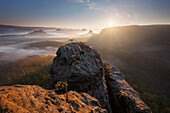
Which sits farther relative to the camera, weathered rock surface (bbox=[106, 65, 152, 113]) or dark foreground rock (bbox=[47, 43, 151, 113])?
dark foreground rock (bbox=[47, 43, 151, 113])

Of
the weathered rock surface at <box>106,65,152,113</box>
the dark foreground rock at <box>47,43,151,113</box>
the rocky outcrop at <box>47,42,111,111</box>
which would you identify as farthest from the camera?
the rocky outcrop at <box>47,42,111,111</box>

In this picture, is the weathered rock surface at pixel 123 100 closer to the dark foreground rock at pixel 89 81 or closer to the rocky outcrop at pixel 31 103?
the dark foreground rock at pixel 89 81

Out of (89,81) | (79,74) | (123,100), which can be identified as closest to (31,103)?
(79,74)

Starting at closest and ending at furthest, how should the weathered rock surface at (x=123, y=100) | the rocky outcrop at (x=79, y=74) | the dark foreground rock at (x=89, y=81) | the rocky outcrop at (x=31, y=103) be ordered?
the rocky outcrop at (x=31, y=103), the weathered rock surface at (x=123, y=100), the dark foreground rock at (x=89, y=81), the rocky outcrop at (x=79, y=74)

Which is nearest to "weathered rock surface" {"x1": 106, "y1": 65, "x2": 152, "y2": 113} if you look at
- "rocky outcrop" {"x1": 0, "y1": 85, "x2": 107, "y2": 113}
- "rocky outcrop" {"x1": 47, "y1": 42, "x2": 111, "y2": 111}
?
"rocky outcrop" {"x1": 47, "y1": 42, "x2": 111, "y2": 111}

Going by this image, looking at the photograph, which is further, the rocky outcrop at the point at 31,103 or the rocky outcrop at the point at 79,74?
the rocky outcrop at the point at 79,74

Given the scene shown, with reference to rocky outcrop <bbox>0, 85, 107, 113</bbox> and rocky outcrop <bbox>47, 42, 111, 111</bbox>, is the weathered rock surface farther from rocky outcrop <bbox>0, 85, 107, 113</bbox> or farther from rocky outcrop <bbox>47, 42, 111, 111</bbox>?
rocky outcrop <bbox>0, 85, 107, 113</bbox>

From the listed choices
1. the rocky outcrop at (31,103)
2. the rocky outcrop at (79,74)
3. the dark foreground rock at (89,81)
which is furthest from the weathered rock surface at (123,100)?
the rocky outcrop at (31,103)

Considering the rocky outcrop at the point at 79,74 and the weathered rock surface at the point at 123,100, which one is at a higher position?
the rocky outcrop at the point at 79,74

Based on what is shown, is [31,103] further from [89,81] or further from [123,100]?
[123,100]

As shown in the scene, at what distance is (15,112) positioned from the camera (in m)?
4.62

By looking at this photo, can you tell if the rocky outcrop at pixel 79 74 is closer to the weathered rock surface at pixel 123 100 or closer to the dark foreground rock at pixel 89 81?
the dark foreground rock at pixel 89 81

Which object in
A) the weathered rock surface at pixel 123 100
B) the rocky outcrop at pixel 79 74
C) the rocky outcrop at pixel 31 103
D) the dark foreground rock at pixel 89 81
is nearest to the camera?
the rocky outcrop at pixel 31 103

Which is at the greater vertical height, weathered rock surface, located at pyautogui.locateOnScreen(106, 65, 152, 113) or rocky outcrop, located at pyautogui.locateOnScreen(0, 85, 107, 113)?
rocky outcrop, located at pyautogui.locateOnScreen(0, 85, 107, 113)
